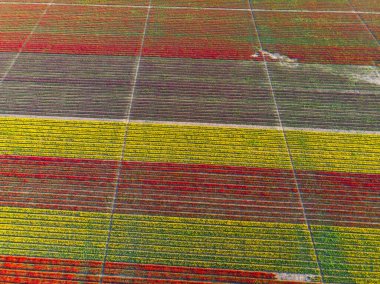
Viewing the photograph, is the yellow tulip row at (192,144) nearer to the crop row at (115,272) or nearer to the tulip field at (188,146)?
the tulip field at (188,146)

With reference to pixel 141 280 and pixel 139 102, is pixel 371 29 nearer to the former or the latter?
pixel 139 102

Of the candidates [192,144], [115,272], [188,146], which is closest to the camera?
[115,272]

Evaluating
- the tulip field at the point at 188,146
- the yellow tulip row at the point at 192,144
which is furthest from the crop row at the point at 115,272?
the yellow tulip row at the point at 192,144

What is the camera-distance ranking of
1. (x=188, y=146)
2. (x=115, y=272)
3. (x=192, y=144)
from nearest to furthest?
(x=115, y=272) → (x=188, y=146) → (x=192, y=144)

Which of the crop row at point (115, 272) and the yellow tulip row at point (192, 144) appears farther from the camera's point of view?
the yellow tulip row at point (192, 144)

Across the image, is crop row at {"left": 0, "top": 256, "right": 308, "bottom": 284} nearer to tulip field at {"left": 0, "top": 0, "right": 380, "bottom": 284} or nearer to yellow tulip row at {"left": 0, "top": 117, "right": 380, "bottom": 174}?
tulip field at {"left": 0, "top": 0, "right": 380, "bottom": 284}

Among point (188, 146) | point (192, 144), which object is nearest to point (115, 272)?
point (188, 146)

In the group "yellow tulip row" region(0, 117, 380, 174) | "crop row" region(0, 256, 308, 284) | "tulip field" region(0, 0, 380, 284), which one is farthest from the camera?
"yellow tulip row" region(0, 117, 380, 174)

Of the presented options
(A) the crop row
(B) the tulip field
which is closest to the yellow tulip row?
(B) the tulip field

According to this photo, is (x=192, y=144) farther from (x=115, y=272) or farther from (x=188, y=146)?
(x=115, y=272)

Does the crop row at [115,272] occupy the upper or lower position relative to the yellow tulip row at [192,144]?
lower
